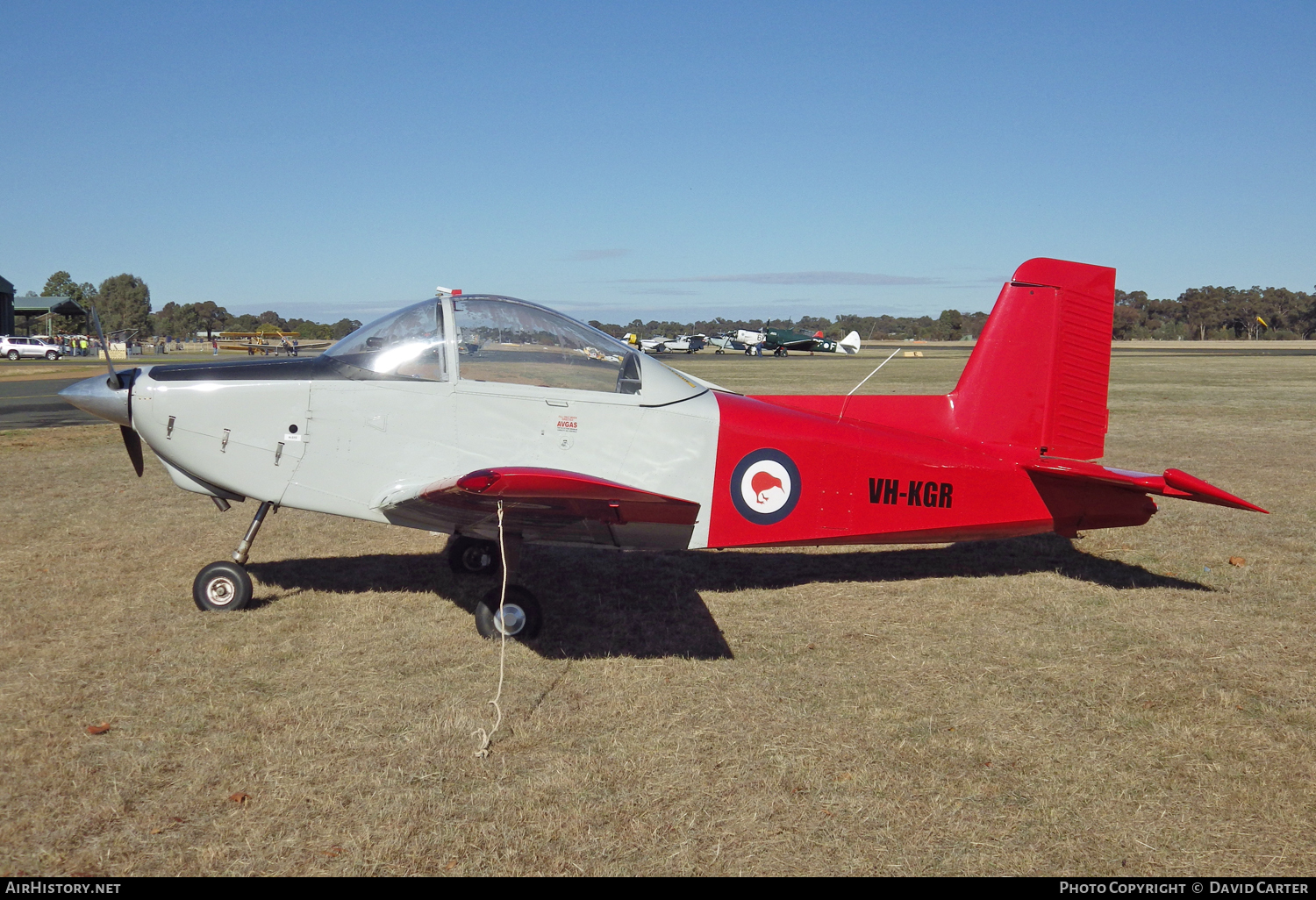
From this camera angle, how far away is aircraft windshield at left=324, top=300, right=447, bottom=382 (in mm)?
5609

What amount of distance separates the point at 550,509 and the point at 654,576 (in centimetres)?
251

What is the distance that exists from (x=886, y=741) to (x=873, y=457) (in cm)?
231

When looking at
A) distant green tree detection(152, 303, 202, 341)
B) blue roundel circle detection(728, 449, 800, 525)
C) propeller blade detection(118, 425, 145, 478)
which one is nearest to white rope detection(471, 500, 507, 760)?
blue roundel circle detection(728, 449, 800, 525)

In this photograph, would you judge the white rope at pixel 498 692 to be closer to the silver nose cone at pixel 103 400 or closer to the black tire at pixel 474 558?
the black tire at pixel 474 558

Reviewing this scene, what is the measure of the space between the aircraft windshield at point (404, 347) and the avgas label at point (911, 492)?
3.08 metres

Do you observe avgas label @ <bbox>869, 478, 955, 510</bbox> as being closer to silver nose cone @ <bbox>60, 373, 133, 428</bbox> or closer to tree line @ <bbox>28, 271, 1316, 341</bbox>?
silver nose cone @ <bbox>60, 373, 133, 428</bbox>

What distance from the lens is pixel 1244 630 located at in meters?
5.75

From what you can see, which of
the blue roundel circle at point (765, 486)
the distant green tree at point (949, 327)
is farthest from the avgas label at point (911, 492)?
the distant green tree at point (949, 327)

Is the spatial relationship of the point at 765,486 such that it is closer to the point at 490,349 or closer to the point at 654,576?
the point at 654,576

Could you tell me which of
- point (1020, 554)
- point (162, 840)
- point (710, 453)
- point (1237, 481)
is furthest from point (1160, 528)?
point (162, 840)

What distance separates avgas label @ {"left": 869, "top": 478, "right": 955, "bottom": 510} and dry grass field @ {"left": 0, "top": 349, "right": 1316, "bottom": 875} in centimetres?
83

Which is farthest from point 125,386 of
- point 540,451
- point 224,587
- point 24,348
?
point 24,348

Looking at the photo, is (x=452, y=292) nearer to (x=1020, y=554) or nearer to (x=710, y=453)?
(x=710, y=453)
